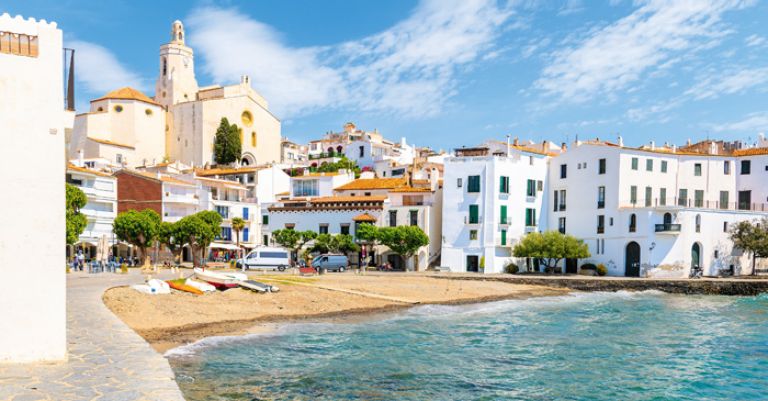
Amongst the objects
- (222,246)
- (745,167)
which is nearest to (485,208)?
(745,167)

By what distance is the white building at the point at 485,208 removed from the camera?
57594 mm

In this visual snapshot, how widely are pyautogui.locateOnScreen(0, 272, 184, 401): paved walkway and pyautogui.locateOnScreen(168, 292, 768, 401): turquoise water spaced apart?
1890mm

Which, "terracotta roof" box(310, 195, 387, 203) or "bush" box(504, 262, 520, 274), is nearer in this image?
"bush" box(504, 262, 520, 274)

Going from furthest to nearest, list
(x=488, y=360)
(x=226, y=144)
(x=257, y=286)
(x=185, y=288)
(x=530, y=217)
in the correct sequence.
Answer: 1. (x=226, y=144)
2. (x=530, y=217)
3. (x=257, y=286)
4. (x=185, y=288)
5. (x=488, y=360)

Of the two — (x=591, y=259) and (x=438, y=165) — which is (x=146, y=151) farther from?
(x=591, y=259)

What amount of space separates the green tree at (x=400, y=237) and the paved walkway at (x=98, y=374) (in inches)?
1586

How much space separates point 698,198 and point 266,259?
4001 cm

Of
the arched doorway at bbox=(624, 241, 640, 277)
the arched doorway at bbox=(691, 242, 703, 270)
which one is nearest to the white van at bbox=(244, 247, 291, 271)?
the arched doorway at bbox=(624, 241, 640, 277)

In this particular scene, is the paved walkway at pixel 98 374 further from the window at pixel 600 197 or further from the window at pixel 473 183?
the window at pixel 600 197

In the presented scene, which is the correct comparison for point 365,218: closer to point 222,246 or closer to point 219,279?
point 222,246

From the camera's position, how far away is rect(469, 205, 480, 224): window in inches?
2274

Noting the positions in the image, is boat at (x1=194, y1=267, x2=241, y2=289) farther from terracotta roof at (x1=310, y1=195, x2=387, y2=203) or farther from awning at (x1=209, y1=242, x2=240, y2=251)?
awning at (x1=209, y1=242, x2=240, y2=251)

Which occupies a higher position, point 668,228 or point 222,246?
point 668,228

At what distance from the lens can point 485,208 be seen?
57719mm
